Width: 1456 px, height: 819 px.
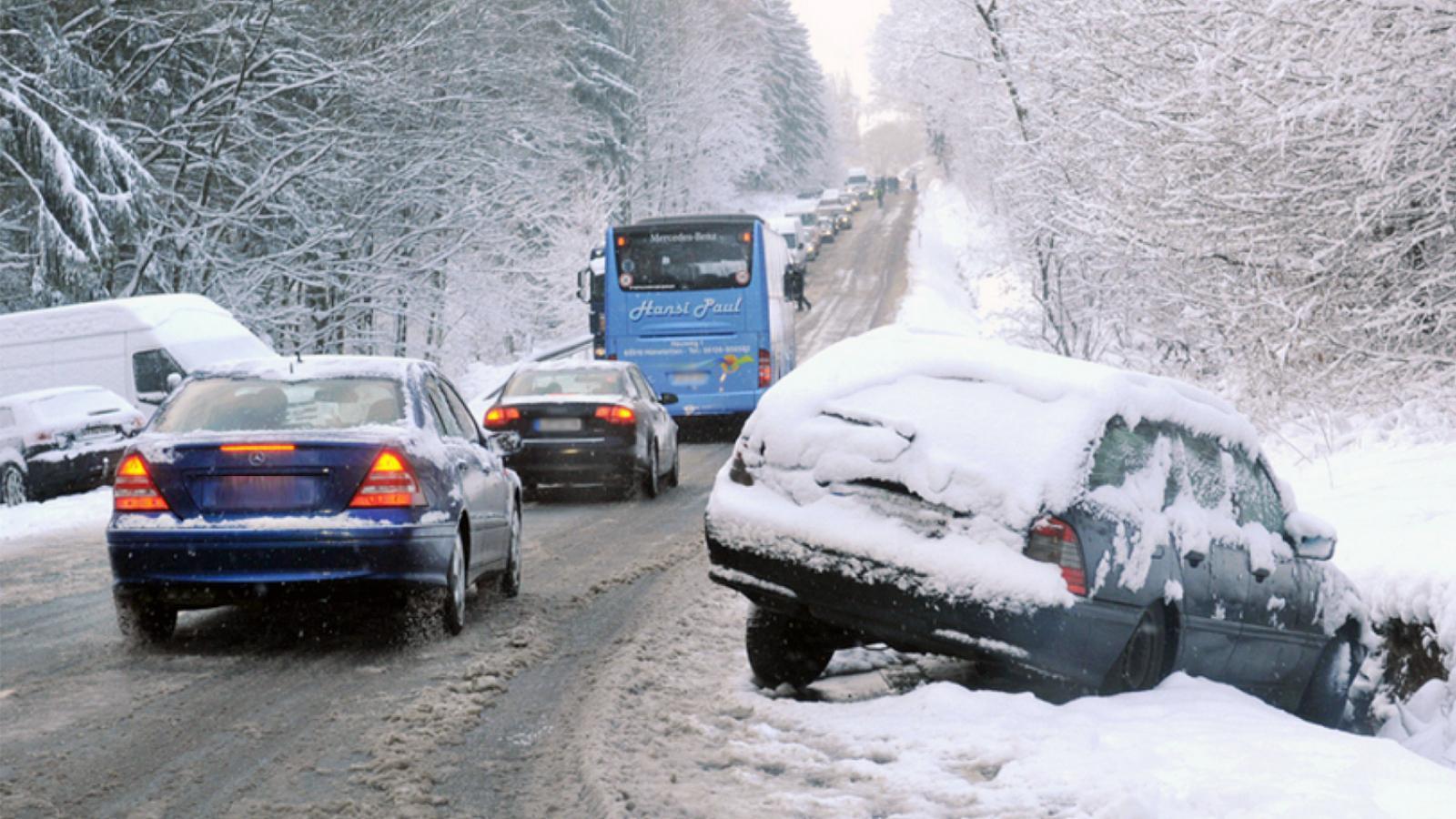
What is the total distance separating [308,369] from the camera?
29.1 ft

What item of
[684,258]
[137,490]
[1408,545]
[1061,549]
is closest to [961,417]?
[1061,549]

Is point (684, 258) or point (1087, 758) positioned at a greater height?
point (684, 258)

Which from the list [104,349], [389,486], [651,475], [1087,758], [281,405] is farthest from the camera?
[104,349]

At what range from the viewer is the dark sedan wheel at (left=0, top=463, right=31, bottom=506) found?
1825 centimetres

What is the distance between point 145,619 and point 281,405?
1333 mm

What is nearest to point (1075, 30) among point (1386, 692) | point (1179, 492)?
point (1386, 692)

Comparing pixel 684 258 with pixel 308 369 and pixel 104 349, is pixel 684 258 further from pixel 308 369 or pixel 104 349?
pixel 308 369

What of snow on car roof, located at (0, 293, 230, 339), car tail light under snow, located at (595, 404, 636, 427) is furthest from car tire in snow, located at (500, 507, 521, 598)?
snow on car roof, located at (0, 293, 230, 339)

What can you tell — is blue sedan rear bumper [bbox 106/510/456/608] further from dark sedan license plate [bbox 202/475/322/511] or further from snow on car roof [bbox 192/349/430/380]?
snow on car roof [bbox 192/349/430/380]

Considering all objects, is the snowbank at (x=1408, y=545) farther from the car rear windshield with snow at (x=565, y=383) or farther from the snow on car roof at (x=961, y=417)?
the car rear windshield with snow at (x=565, y=383)

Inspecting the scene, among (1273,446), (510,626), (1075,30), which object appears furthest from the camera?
(1273,446)

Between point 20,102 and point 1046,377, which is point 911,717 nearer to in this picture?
point 1046,377

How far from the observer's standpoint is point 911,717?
6379mm

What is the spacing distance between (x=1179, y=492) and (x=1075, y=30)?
9809mm
